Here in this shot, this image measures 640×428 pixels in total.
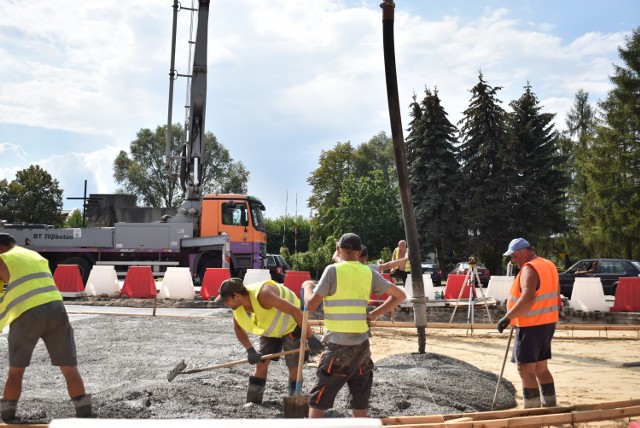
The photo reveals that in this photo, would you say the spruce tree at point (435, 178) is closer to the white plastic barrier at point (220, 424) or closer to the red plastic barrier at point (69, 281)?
the red plastic barrier at point (69, 281)

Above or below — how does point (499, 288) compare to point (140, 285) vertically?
above

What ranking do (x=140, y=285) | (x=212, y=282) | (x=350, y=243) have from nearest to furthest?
(x=350, y=243) < (x=212, y=282) < (x=140, y=285)

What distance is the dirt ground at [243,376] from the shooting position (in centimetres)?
668

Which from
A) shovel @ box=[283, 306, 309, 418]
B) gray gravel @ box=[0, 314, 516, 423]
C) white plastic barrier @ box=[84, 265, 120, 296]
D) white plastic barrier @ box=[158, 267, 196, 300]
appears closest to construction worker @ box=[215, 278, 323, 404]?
shovel @ box=[283, 306, 309, 418]

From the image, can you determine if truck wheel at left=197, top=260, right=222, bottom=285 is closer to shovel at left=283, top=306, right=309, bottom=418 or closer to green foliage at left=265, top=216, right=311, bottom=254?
shovel at left=283, top=306, right=309, bottom=418

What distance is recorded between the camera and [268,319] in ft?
22.1

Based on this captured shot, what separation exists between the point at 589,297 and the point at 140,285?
468 inches

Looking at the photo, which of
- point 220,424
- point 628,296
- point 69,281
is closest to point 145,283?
point 69,281

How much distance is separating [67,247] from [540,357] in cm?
2236

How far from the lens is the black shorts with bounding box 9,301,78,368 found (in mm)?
6172

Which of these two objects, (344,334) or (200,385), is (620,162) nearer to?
(200,385)

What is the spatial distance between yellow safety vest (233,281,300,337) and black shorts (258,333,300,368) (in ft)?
0.32

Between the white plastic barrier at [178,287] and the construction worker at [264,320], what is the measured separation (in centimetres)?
1223

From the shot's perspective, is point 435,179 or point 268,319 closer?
point 268,319
